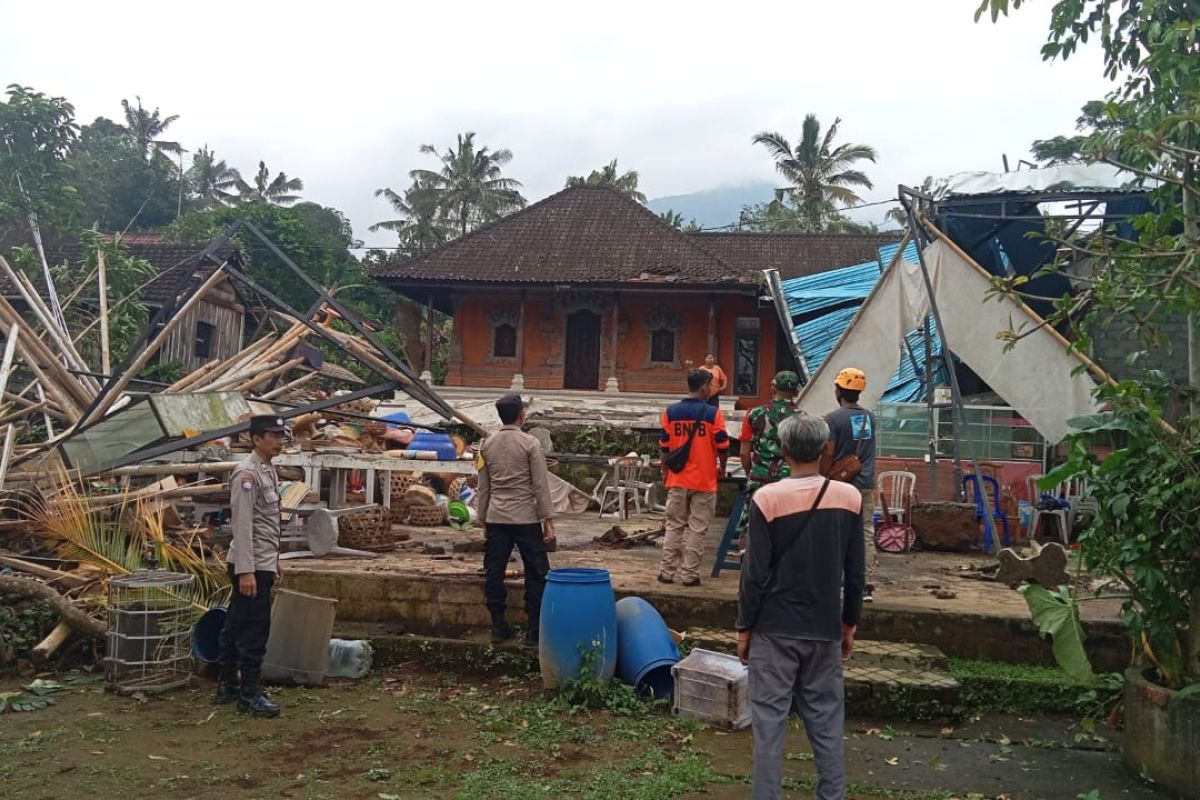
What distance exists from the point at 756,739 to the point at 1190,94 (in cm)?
350

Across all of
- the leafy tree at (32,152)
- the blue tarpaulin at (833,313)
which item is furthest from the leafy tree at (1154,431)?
the leafy tree at (32,152)

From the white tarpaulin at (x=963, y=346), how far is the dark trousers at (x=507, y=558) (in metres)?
4.53

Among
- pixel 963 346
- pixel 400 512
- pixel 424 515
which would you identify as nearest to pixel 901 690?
pixel 963 346

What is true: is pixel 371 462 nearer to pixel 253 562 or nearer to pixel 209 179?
pixel 253 562

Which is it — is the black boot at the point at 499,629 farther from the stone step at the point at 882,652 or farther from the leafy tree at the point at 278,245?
the leafy tree at the point at 278,245

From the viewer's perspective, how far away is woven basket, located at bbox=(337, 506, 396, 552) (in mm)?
8250

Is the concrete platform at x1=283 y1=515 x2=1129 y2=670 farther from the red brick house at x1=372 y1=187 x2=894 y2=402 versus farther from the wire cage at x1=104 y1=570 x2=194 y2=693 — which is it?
the red brick house at x1=372 y1=187 x2=894 y2=402

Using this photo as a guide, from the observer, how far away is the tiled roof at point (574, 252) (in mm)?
21391

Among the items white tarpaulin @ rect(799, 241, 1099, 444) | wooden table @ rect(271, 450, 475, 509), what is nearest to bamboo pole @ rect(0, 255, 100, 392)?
wooden table @ rect(271, 450, 475, 509)

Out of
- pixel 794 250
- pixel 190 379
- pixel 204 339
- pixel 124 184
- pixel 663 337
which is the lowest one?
pixel 190 379

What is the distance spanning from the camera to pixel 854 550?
3.66 meters

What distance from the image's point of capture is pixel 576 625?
543cm

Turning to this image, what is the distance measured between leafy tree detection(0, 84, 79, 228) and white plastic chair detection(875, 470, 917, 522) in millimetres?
19633

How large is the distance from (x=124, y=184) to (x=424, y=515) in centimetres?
3758
